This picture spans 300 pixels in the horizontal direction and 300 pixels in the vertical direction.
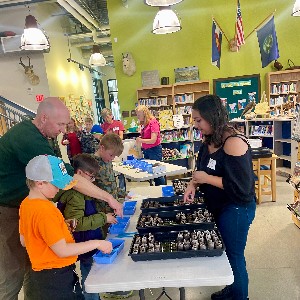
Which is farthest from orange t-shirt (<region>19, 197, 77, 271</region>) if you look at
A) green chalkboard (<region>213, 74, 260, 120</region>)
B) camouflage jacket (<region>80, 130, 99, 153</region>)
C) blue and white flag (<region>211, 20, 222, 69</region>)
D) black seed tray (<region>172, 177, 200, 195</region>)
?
green chalkboard (<region>213, 74, 260, 120</region>)

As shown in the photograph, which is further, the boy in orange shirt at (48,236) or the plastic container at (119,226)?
the plastic container at (119,226)

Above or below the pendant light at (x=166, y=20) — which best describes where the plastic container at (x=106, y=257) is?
below

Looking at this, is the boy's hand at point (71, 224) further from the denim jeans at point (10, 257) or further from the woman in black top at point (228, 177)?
the woman in black top at point (228, 177)

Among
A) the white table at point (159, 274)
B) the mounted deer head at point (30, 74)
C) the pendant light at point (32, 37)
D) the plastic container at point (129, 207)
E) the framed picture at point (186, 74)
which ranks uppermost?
the pendant light at point (32, 37)

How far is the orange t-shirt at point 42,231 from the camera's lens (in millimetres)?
1627

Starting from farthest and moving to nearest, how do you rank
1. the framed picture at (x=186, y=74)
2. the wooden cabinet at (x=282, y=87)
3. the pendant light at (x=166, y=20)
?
the framed picture at (x=186, y=74) < the wooden cabinet at (x=282, y=87) < the pendant light at (x=166, y=20)

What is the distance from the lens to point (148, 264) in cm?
175

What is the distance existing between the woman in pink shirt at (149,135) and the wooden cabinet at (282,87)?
4.99 metres

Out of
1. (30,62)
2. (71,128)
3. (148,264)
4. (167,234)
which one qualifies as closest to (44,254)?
(148,264)

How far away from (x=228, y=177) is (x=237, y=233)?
1.43 feet

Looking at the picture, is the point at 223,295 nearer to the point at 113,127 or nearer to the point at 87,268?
the point at 87,268

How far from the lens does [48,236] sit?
5.32 feet

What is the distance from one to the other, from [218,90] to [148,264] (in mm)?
8466

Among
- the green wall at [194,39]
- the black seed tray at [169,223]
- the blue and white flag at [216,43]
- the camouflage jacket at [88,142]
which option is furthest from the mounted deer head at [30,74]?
the black seed tray at [169,223]
